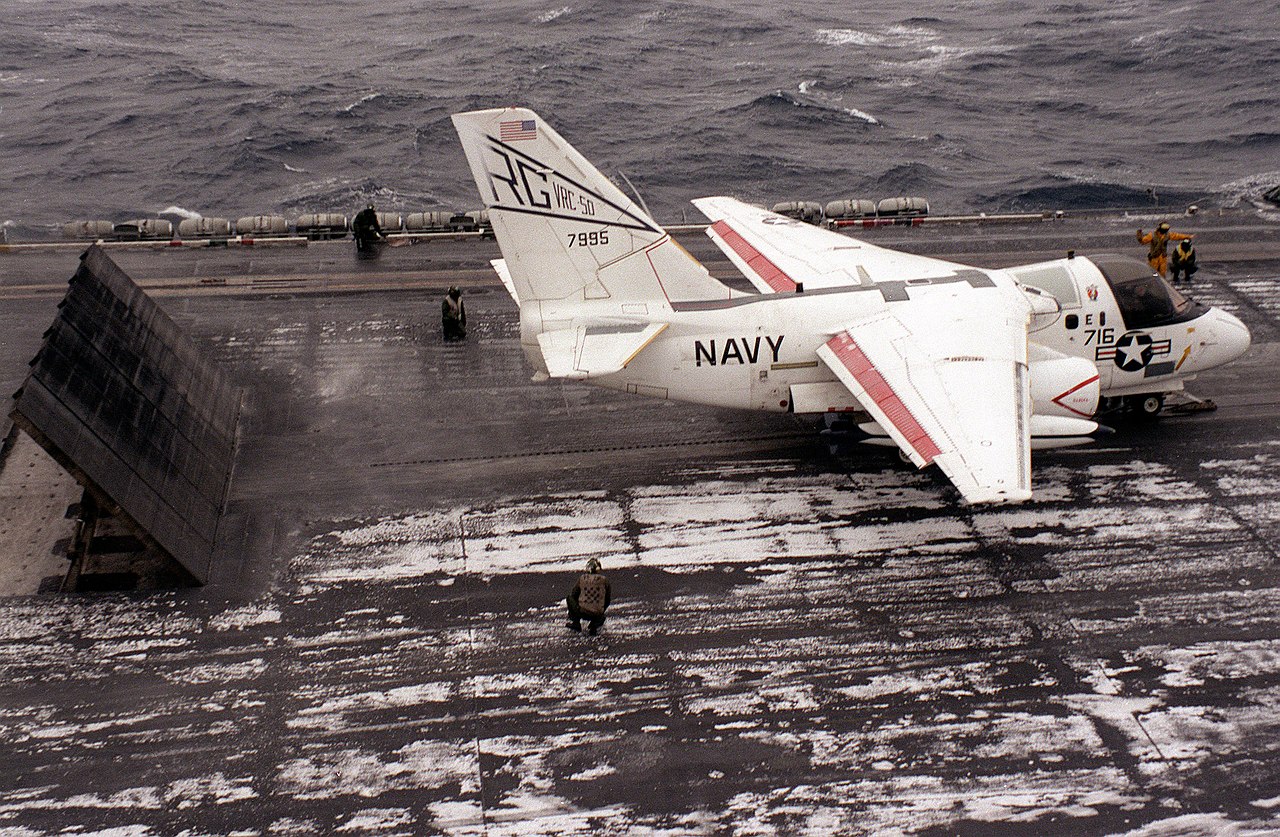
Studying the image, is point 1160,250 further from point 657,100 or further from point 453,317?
point 657,100

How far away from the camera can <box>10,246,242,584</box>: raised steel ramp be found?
23.7 metres

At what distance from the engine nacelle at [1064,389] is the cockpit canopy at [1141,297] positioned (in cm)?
292

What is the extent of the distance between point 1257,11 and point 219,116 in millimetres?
72461

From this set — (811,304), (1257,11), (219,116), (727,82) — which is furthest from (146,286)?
(1257,11)

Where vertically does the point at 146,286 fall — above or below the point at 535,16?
below

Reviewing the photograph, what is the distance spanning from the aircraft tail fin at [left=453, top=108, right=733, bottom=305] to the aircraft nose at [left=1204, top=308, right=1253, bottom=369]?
13.1m

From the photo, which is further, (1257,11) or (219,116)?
(1257,11)

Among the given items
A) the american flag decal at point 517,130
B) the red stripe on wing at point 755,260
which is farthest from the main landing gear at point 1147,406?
the american flag decal at point 517,130

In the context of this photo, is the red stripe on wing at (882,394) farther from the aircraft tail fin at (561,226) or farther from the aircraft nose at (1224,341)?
the aircraft nose at (1224,341)

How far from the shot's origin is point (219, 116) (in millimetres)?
67312

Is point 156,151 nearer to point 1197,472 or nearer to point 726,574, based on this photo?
point 726,574

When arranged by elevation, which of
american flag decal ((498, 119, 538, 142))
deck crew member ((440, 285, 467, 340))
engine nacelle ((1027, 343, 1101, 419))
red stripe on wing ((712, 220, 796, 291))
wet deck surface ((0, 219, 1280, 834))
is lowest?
wet deck surface ((0, 219, 1280, 834))

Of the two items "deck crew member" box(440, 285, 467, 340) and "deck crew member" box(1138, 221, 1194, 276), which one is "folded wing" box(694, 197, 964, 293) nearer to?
"deck crew member" box(440, 285, 467, 340)

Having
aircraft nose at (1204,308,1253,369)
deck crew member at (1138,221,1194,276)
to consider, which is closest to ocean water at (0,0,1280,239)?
deck crew member at (1138,221,1194,276)
